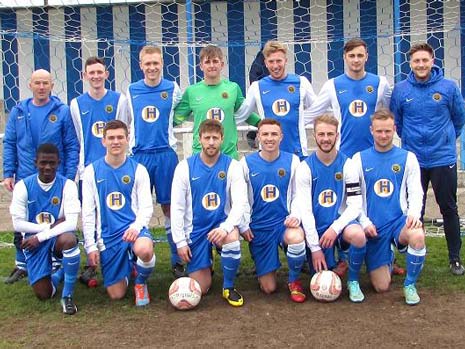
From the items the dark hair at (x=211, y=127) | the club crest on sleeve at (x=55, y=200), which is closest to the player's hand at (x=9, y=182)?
the club crest on sleeve at (x=55, y=200)

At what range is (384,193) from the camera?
4.00 m

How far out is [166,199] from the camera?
14.8 feet

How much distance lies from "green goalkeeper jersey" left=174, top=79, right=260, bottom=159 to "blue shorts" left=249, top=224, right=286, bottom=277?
2.09ft

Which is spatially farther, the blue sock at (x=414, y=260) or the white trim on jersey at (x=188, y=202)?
→ the white trim on jersey at (x=188, y=202)

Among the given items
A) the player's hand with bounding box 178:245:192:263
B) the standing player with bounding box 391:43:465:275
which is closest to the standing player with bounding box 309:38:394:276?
the standing player with bounding box 391:43:465:275

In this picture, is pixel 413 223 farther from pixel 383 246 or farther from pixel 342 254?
pixel 342 254

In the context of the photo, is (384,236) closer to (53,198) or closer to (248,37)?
(53,198)

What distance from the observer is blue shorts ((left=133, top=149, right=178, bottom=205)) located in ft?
14.6

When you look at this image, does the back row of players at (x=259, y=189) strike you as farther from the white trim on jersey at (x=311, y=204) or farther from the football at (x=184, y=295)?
the football at (x=184, y=295)

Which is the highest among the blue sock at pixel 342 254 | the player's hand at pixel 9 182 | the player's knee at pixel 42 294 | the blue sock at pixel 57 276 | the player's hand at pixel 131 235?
the player's hand at pixel 9 182

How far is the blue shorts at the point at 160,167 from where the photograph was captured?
444 cm

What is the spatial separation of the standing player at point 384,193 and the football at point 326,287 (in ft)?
1.04

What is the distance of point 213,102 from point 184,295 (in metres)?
1.33

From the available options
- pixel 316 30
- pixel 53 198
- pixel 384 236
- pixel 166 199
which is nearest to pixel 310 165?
pixel 384 236
